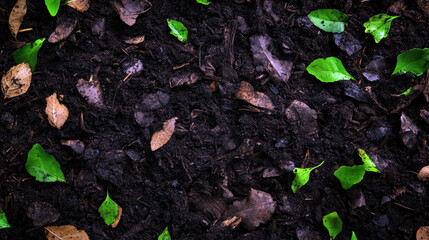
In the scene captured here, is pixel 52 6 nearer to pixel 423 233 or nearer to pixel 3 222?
pixel 3 222

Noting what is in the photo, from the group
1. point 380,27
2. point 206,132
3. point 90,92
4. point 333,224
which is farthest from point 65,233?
point 380,27

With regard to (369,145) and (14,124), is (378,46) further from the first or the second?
(14,124)

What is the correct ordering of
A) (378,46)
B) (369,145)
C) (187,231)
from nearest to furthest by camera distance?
(187,231)
(369,145)
(378,46)

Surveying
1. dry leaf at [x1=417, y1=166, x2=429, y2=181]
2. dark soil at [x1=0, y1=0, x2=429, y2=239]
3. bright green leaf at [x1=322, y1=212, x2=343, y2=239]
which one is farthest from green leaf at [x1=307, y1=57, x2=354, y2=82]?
bright green leaf at [x1=322, y1=212, x2=343, y2=239]

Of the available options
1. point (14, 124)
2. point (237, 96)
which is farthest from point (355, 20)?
point (14, 124)

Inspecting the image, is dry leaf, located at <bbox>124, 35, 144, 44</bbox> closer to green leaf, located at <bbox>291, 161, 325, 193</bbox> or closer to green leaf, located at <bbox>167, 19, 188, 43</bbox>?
green leaf, located at <bbox>167, 19, 188, 43</bbox>

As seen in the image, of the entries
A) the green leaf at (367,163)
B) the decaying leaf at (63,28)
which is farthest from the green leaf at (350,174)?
the decaying leaf at (63,28)
